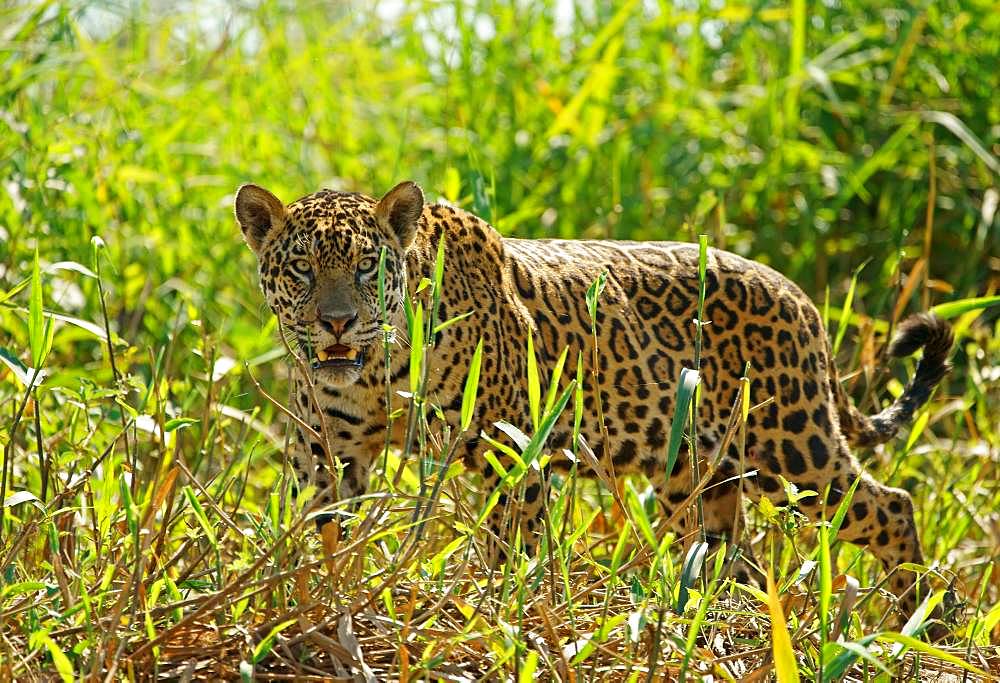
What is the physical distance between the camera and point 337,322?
196 inches

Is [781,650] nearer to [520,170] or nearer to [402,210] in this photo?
[402,210]

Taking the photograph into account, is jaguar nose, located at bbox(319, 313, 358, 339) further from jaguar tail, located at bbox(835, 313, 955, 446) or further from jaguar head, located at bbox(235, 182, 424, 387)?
jaguar tail, located at bbox(835, 313, 955, 446)

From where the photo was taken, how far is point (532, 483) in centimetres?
534

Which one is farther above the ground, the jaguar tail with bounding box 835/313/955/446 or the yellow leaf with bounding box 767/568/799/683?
the yellow leaf with bounding box 767/568/799/683

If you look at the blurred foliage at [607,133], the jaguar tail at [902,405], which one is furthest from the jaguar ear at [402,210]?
the blurred foliage at [607,133]

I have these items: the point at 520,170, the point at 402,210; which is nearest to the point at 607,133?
the point at 520,170

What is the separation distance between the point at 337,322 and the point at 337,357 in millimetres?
165

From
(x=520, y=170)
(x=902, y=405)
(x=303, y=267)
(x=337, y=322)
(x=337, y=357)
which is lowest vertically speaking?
(x=902, y=405)

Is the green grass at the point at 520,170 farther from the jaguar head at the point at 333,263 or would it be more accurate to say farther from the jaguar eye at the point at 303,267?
the jaguar eye at the point at 303,267

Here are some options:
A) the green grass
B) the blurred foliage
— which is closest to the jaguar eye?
the green grass

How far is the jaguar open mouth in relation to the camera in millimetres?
5062

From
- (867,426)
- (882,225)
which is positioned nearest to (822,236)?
(882,225)

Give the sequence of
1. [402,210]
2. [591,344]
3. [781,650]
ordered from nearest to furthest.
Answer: [781,650] < [402,210] < [591,344]

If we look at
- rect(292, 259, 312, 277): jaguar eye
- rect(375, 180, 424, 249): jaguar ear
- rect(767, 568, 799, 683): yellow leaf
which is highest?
rect(375, 180, 424, 249): jaguar ear
